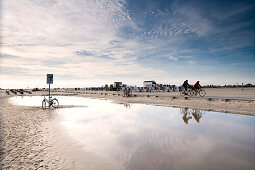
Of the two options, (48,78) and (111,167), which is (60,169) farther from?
(48,78)

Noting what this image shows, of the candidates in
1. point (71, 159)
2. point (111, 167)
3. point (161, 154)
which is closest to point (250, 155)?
point (161, 154)

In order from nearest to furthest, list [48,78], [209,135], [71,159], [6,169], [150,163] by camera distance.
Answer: [6,169] → [150,163] → [71,159] → [209,135] → [48,78]

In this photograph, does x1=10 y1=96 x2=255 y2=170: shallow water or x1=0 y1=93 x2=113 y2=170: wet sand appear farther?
x1=10 y1=96 x2=255 y2=170: shallow water

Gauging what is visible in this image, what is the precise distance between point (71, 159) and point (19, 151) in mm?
2128

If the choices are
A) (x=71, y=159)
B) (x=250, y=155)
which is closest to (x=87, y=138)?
(x=71, y=159)

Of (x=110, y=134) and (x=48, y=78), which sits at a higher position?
(x=48, y=78)

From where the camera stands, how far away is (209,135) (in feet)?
22.9

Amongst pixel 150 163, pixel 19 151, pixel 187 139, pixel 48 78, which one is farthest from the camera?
pixel 48 78

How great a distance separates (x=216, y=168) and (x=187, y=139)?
2.32 m

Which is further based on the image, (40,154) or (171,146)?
(171,146)

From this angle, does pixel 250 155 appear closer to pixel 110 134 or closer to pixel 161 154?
pixel 161 154

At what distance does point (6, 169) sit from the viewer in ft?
13.2

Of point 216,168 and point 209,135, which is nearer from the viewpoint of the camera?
point 216,168

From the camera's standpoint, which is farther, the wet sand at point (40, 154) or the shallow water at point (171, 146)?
the shallow water at point (171, 146)
